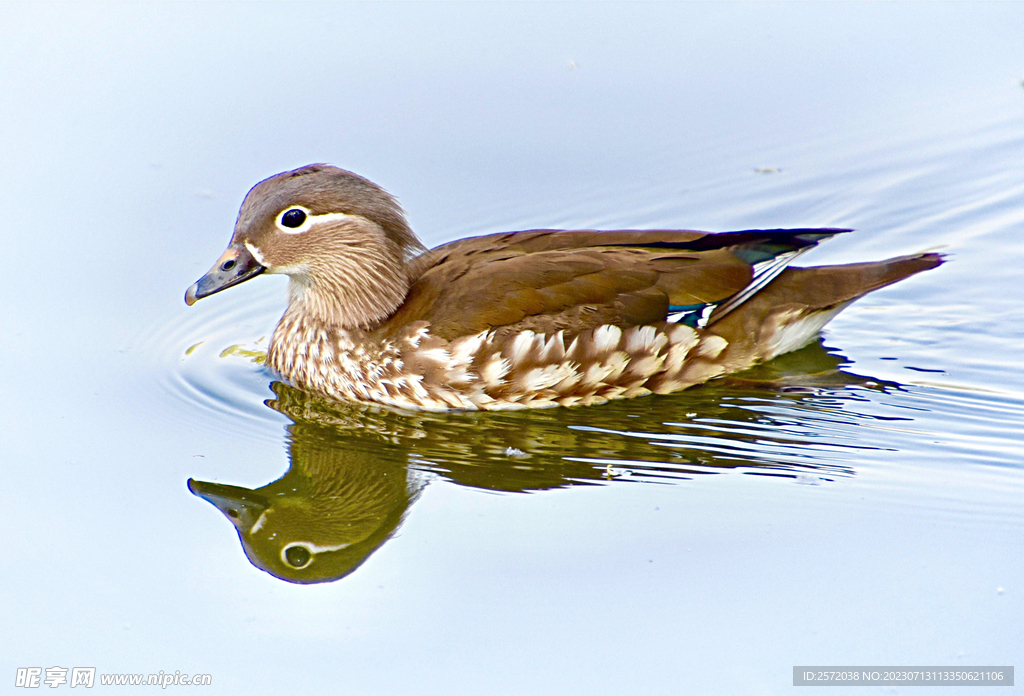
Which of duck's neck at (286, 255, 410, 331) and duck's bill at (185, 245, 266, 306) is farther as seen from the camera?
duck's neck at (286, 255, 410, 331)

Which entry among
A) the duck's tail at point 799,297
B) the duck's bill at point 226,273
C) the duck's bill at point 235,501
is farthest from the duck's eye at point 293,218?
the duck's tail at point 799,297

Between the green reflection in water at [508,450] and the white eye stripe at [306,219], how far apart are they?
969 millimetres

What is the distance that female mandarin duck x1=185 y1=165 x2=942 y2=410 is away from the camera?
7.04 metres

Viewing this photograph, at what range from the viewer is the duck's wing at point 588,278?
23.0ft

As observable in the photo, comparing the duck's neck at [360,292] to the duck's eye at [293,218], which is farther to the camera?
the duck's neck at [360,292]

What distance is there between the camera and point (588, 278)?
708 centimetres

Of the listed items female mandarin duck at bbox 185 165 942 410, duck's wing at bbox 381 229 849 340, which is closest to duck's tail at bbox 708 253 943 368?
female mandarin duck at bbox 185 165 942 410

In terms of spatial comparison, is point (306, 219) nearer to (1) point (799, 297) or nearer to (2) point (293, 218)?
(2) point (293, 218)

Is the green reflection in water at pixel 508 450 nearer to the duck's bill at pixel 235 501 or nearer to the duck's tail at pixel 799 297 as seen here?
the duck's bill at pixel 235 501

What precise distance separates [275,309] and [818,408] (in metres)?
3.59

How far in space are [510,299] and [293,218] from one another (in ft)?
4.41

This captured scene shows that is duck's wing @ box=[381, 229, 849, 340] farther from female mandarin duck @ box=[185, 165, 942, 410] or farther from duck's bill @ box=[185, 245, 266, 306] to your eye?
duck's bill @ box=[185, 245, 266, 306]

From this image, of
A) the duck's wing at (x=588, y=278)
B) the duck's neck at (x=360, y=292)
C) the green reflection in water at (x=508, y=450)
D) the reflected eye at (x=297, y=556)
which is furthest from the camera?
the duck's neck at (x=360, y=292)

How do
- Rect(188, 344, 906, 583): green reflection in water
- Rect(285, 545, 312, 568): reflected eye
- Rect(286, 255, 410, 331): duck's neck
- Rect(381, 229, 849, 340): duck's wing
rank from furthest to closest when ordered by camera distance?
Rect(286, 255, 410, 331): duck's neck < Rect(381, 229, 849, 340): duck's wing < Rect(188, 344, 906, 583): green reflection in water < Rect(285, 545, 312, 568): reflected eye
